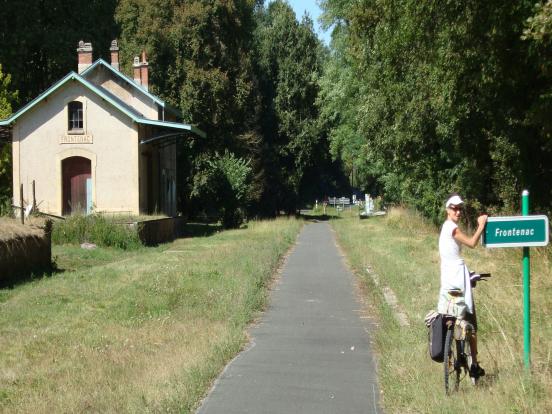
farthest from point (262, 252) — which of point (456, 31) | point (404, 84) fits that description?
point (456, 31)

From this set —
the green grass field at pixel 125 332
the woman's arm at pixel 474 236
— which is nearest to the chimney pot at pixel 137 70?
the green grass field at pixel 125 332

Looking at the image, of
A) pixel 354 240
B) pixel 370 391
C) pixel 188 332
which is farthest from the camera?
pixel 354 240

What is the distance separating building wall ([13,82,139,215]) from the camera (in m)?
33.8

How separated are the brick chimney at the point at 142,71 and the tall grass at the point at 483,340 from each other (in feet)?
84.9

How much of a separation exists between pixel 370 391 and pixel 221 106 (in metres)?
40.4

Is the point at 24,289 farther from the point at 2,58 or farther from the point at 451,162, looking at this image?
the point at 2,58

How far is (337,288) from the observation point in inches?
675

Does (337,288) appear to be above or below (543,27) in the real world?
below

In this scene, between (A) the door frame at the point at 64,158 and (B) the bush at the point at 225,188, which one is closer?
(A) the door frame at the point at 64,158

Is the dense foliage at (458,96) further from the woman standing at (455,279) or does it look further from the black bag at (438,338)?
the black bag at (438,338)

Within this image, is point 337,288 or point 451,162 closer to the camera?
point 337,288

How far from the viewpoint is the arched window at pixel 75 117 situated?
33.9 m

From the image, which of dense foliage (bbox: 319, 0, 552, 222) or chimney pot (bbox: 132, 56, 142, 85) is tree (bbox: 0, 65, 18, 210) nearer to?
chimney pot (bbox: 132, 56, 142, 85)

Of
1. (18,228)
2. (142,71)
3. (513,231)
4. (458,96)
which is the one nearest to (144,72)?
(142,71)
